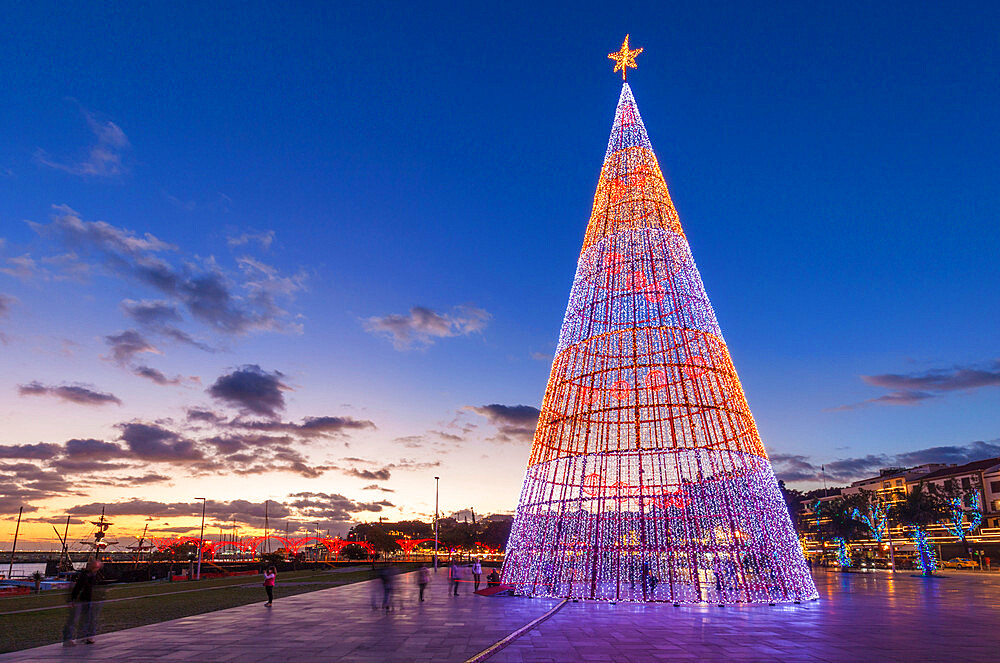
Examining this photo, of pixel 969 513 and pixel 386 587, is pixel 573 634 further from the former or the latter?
pixel 969 513

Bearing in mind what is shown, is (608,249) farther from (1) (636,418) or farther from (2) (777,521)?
(2) (777,521)

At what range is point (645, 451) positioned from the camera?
1858 cm

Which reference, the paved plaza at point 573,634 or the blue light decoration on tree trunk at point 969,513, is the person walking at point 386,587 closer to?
the paved plaza at point 573,634

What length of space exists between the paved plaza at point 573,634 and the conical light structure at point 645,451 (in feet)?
3.96

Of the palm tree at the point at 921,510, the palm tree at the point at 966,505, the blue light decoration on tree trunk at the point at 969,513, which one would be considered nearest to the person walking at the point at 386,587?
the palm tree at the point at 921,510

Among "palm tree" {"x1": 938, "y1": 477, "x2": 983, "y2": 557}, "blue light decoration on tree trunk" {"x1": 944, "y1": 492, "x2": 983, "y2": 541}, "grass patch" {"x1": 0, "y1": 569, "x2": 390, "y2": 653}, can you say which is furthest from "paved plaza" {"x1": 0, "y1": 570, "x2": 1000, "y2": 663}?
"palm tree" {"x1": 938, "y1": 477, "x2": 983, "y2": 557}

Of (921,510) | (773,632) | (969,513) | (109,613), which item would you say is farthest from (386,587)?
(969,513)

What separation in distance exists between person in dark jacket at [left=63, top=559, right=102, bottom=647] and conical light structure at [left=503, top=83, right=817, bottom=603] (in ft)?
36.2

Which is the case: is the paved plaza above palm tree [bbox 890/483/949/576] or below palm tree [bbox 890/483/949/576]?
below

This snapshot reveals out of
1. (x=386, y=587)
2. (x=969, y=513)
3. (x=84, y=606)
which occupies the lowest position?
(x=386, y=587)

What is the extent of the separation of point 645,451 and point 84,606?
Result: 14.0m

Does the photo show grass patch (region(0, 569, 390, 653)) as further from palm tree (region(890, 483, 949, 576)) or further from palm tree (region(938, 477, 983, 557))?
palm tree (region(938, 477, 983, 557))

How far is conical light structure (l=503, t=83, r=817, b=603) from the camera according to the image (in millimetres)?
17469

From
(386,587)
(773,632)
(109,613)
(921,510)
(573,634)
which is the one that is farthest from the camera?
(921,510)
